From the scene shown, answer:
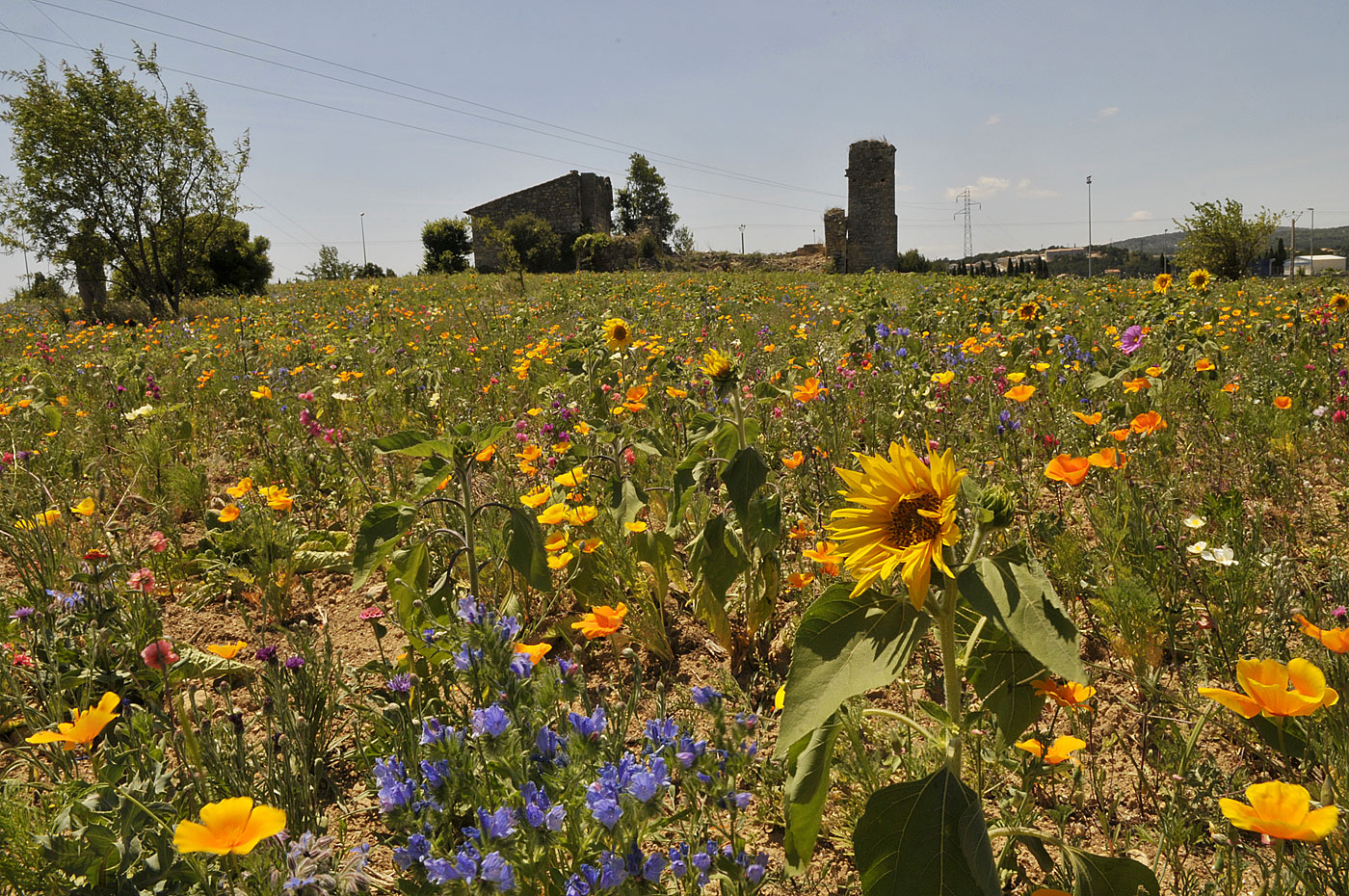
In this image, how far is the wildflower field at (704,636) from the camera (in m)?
1.04

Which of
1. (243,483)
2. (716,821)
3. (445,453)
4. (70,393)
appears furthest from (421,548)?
(70,393)

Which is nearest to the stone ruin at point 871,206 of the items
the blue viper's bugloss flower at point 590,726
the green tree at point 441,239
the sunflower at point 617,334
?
the green tree at point 441,239

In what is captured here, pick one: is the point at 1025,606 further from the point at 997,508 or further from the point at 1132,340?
the point at 1132,340

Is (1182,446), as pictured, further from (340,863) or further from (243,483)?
(243,483)

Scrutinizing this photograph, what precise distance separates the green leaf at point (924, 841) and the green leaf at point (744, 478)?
0.89m

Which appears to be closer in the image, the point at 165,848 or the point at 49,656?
the point at 165,848

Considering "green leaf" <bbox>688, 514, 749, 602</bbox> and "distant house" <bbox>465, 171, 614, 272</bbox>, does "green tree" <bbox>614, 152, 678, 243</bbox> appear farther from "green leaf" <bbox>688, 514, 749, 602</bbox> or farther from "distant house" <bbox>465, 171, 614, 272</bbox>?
"green leaf" <bbox>688, 514, 749, 602</bbox>

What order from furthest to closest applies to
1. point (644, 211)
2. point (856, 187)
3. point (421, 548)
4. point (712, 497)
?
1. point (644, 211)
2. point (856, 187)
3. point (712, 497)
4. point (421, 548)

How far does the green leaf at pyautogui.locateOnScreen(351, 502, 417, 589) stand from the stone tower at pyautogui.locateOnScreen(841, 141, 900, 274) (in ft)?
114

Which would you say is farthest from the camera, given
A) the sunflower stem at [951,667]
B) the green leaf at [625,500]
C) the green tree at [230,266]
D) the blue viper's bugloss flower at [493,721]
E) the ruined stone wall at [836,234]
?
the ruined stone wall at [836,234]

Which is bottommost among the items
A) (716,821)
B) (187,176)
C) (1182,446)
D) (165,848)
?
(716,821)

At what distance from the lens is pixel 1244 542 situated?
2375 mm

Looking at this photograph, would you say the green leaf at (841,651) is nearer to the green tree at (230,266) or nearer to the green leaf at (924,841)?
the green leaf at (924,841)

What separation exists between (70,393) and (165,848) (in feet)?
19.1
